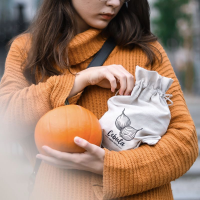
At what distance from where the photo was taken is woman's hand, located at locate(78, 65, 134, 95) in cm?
164

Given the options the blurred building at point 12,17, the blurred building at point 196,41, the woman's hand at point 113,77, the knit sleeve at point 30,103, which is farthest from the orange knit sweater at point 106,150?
the blurred building at point 196,41

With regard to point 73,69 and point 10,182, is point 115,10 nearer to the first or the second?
point 73,69

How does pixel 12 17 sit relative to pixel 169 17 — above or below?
above

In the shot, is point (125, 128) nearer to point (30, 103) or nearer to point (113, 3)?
point (30, 103)

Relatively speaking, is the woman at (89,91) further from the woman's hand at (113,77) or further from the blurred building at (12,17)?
the blurred building at (12,17)

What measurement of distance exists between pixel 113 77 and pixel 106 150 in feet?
1.17

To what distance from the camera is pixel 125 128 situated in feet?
5.21

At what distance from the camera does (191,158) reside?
1.68 meters

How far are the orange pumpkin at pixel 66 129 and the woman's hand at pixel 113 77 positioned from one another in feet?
0.60

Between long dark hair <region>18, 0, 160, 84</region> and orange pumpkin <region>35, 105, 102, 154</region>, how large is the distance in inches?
14.4

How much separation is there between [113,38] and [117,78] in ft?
1.44

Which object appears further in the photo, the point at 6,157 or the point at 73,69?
the point at 73,69

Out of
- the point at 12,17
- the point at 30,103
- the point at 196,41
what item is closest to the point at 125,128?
the point at 30,103

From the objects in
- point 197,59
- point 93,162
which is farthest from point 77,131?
point 197,59
